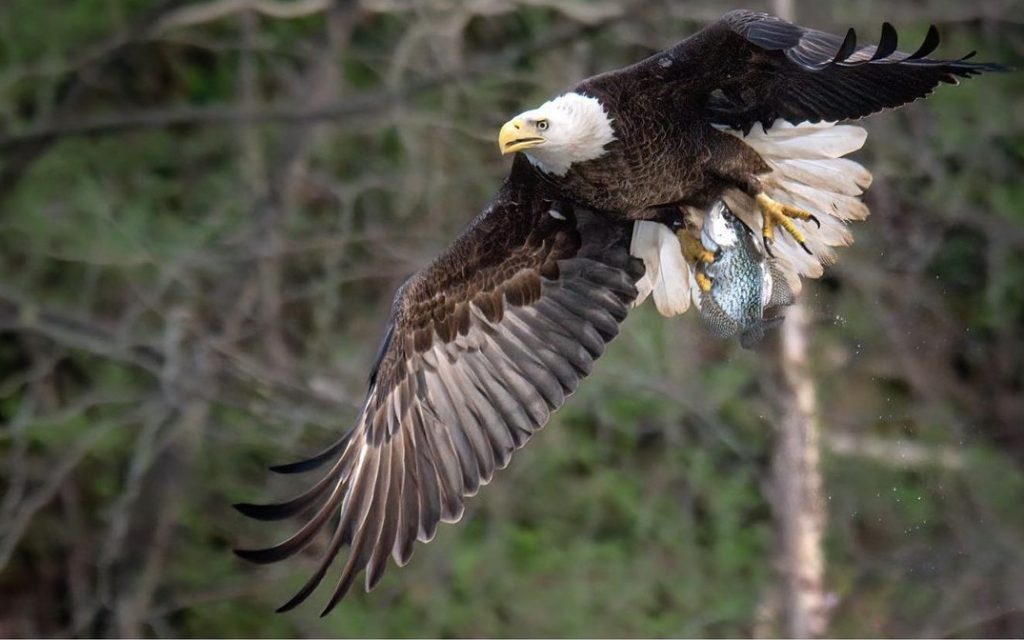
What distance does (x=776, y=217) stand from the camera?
696 cm

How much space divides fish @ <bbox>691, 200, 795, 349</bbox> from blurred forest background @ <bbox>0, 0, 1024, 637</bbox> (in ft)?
11.8

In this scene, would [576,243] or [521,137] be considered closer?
[521,137]

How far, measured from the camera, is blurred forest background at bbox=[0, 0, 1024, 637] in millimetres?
10883

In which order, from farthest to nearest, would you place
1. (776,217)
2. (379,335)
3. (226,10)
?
(379,335) < (226,10) < (776,217)

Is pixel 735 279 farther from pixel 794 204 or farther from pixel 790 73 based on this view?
pixel 790 73

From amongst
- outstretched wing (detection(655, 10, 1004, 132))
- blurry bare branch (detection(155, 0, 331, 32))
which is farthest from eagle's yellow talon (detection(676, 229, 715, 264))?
blurry bare branch (detection(155, 0, 331, 32))

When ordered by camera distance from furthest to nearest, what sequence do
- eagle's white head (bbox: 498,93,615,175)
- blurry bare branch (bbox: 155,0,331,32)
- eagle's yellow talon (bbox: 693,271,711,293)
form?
blurry bare branch (bbox: 155,0,331,32) < eagle's yellow talon (bbox: 693,271,711,293) < eagle's white head (bbox: 498,93,615,175)

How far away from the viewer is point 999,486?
41.9ft

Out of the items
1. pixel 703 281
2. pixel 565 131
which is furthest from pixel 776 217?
pixel 565 131

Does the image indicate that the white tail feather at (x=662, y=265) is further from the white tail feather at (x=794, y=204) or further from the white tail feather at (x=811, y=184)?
the white tail feather at (x=811, y=184)

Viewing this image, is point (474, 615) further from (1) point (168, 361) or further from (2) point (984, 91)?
(2) point (984, 91)

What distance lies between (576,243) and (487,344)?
0.45 meters

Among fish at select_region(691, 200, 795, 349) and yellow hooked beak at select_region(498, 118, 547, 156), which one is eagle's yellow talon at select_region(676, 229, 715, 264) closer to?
fish at select_region(691, 200, 795, 349)

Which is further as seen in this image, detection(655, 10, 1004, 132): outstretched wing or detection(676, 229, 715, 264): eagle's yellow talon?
detection(676, 229, 715, 264): eagle's yellow talon
